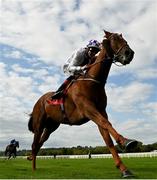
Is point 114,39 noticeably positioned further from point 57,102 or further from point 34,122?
point 34,122

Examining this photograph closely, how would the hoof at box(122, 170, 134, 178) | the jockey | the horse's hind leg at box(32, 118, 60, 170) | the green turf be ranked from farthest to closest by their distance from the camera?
the horse's hind leg at box(32, 118, 60, 170), the jockey, the green turf, the hoof at box(122, 170, 134, 178)

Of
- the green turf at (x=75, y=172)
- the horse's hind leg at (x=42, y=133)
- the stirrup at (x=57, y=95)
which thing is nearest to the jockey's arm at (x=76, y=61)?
the stirrup at (x=57, y=95)

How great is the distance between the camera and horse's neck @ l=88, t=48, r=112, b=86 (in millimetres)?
10594

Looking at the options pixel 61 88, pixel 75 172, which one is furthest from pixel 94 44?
pixel 75 172

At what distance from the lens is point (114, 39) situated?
1041 cm

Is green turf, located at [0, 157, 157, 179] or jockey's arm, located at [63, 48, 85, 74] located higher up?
jockey's arm, located at [63, 48, 85, 74]

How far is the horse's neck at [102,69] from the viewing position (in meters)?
10.6

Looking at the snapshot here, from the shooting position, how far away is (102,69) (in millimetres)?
10664

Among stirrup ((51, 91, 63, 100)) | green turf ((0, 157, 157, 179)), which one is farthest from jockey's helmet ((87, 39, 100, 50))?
green turf ((0, 157, 157, 179))

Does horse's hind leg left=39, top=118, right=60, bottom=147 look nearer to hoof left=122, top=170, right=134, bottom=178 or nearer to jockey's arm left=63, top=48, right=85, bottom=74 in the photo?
jockey's arm left=63, top=48, right=85, bottom=74

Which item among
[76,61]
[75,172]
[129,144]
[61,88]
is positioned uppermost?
[76,61]

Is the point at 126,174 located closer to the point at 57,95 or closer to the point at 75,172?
the point at 75,172

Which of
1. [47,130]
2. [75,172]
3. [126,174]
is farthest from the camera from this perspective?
[47,130]

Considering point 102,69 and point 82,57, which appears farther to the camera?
point 82,57
